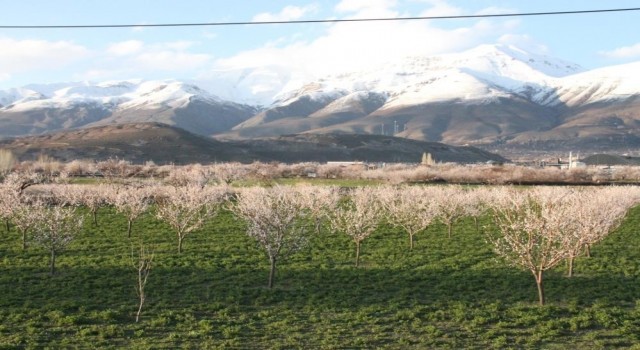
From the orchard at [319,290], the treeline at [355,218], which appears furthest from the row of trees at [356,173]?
the orchard at [319,290]

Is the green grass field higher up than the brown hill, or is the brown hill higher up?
the brown hill

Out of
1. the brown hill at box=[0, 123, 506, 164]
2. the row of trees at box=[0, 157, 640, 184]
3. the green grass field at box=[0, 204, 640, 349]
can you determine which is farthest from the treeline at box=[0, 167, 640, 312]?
the brown hill at box=[0, 123, 506, 164]

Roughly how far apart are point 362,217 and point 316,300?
1030cm

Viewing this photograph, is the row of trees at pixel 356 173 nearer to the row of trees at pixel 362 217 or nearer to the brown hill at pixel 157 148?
the row of trees at pixel 362 217

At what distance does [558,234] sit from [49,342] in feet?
62.9

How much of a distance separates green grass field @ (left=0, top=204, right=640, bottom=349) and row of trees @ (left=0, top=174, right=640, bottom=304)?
140 cm

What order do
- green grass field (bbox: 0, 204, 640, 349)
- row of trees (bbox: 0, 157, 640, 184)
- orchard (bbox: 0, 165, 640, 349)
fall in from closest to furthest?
green grass field (bbox: 0, 204, 640, 349) < orchard (bbox: 0, 165, 640, 349) < row of trees (bbox: 0, 157, 640, 184)

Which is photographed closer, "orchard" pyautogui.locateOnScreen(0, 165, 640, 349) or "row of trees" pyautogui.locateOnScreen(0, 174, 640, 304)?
"orchard" pyautogui.locateOnScreen(0, 165, 640, 349)

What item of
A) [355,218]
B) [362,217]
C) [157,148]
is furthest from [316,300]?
[157,148]

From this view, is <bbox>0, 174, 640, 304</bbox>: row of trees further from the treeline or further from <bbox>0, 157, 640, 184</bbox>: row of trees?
<bbox>0, 157, 640, 184</bbox>: row of trees

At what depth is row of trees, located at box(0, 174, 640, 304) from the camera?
24.6 m

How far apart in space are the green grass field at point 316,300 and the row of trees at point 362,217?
1.40 metres

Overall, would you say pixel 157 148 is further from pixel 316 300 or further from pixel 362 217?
pixel 316 300

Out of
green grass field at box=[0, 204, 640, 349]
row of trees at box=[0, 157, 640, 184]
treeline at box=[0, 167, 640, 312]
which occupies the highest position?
row of trees at box=[0, 157, 640, 184]
